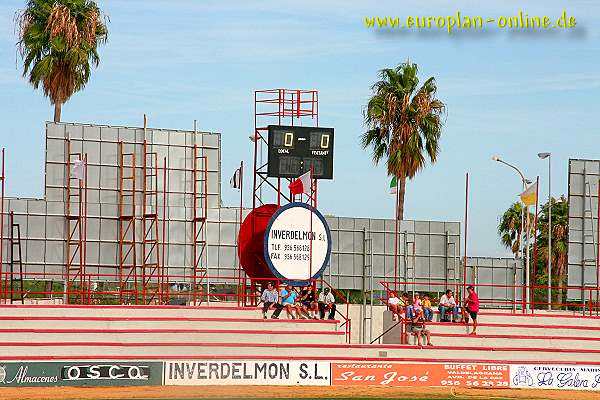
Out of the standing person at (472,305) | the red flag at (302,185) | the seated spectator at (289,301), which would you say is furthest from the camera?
the red flag at (302,185)

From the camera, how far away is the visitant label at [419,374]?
126 ft

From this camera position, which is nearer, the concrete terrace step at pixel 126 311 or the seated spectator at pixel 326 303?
the concrete terrace step at pixel 126 311

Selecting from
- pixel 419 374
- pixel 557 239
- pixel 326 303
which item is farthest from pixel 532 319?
pixel 557 239

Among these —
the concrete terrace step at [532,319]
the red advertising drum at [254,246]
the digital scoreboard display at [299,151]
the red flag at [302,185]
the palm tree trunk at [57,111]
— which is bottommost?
the concrete terrace step at [532,319]

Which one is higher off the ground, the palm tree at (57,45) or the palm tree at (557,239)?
the palm tree at (57,45)

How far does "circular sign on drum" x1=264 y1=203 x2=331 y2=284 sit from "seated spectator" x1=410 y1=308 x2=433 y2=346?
4287 mm

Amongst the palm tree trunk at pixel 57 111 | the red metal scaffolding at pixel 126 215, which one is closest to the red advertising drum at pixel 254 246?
the red metal scaffolding at pixel 126 215

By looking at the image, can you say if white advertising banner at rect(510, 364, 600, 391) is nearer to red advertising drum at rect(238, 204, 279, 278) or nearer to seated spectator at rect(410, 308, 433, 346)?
seated spectator at rect(410, 308, 433, 346)

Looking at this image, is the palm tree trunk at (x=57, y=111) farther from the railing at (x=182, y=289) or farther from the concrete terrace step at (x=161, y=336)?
the concrete terrace step at (x=161, y=336)

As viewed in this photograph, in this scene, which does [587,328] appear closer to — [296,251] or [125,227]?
[296,251]

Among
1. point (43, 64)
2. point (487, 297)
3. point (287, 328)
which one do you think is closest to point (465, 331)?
point (287, 328)

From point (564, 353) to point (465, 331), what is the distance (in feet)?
11.6

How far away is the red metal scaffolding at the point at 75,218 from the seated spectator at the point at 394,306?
1145 cm

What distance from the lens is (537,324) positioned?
43.8 metres
